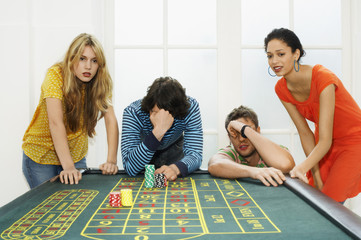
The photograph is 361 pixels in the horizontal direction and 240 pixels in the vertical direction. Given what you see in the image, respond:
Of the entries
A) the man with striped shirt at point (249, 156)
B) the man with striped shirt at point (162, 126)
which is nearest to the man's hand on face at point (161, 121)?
the man with striped shirt at point (162, 126)

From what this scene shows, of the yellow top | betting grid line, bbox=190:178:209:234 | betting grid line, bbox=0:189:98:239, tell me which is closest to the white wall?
the yellow top

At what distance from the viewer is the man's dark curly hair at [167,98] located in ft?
6.08

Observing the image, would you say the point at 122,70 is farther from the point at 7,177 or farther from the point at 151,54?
the point at 7,177

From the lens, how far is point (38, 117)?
6.91ft

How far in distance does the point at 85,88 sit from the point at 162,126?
64 cm

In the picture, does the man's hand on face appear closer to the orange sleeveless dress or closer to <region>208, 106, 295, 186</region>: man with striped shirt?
<region>208, 106, 295, 186</region>: man with striped shirt

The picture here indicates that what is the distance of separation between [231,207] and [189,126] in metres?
0.89

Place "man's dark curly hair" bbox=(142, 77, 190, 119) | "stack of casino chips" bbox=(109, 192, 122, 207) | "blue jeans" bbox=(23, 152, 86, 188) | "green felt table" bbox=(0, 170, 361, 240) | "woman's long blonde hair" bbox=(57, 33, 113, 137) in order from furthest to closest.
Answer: "blue jeans" bbox=(23, 152, 86, 188) → "woman's long blonde hair" bbox=(57, 33, 113, 137) → "man's dark curly hair" bbox=(142, 77, 190, 119) → "stack of casino chips" bbox=(109, 192, 122, 207) → "green felt table" bbox=(0, 170, 361, 240)

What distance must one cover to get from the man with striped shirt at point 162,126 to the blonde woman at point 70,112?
20cm

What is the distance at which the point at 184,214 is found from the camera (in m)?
1.15

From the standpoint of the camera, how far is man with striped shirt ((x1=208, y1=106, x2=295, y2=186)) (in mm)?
1690

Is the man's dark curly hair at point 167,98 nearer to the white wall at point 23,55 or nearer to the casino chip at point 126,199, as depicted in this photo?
the casino chip at point 126,199

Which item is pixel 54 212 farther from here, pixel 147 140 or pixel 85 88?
pixel 85 88

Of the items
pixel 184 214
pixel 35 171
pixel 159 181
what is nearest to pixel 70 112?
pixel 35 171
